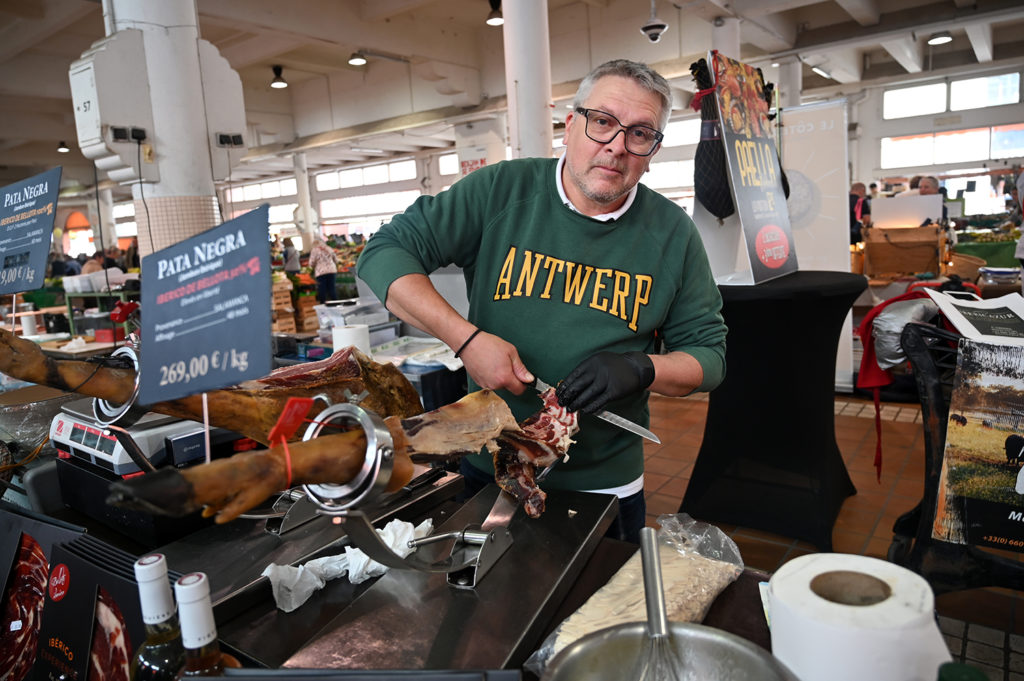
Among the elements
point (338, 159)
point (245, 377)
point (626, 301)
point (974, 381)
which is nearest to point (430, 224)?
point (626, 301)

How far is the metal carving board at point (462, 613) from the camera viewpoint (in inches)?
39.9

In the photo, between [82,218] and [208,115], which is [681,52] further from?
[82,218]

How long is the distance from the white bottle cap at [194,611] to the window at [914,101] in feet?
59.7

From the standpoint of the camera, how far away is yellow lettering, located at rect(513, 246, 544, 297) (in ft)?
6.01

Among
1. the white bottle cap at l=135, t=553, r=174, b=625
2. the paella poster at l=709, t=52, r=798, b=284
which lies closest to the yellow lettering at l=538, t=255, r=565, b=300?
the white bottle cap at l=135, t=553, r=174, b=625

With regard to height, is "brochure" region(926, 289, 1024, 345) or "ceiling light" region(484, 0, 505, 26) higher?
"ceiling light" region(484, 0, 505, 26)

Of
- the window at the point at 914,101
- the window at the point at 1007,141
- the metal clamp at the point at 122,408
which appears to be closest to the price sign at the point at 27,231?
the metal clamp at the point at 122,408

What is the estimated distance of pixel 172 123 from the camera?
5.03 metres

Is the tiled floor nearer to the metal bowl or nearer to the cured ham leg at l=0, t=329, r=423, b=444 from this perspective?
the metal bowl

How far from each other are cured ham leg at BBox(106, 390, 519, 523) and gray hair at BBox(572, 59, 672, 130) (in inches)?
43.0

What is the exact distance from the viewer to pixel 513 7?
6.27 meters

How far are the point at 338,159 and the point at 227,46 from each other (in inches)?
480

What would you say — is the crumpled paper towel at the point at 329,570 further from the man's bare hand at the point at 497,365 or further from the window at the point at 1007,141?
the window at the point at 1007,141

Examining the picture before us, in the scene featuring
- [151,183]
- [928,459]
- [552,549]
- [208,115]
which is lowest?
[928,459]
